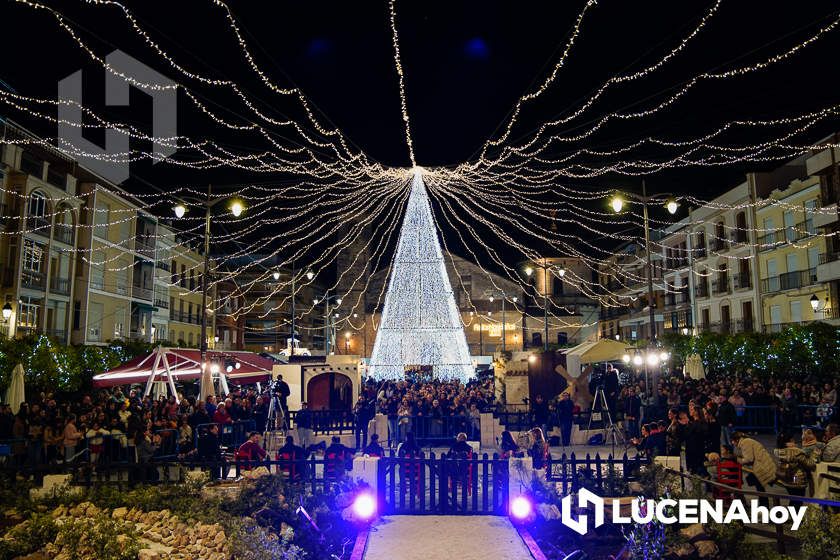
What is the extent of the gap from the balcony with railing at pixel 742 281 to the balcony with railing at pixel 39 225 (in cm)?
3652

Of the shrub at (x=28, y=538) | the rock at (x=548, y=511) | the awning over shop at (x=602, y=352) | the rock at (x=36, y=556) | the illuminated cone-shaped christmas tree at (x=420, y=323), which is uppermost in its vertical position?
the illuminated cone-shaped christmas tree at (x=420, y=323)

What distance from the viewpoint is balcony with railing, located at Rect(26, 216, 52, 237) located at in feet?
93.7

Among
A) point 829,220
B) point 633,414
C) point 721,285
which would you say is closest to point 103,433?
point 633,414

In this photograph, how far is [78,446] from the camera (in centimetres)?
1241

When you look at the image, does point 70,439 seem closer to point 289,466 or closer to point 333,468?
point 289,466

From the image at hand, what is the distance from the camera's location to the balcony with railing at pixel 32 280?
28828 mm

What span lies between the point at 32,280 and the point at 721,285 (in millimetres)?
37968

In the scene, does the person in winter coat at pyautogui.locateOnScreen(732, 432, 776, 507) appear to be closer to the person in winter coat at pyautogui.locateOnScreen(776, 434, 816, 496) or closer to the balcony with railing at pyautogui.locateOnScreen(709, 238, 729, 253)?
the person in winter coat at pyautogui.locateOnScreen(776, 434, 816, 496)

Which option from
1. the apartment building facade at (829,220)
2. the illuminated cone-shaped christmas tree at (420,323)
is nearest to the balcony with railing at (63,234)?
the illuminated cone-shaped christmas tree at (420,323)

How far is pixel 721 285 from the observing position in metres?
39.2

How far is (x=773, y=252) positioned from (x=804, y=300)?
3.39 m

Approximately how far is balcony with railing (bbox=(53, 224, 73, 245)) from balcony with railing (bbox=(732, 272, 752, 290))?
36.8 meters

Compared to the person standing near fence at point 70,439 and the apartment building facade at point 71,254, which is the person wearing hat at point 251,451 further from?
the apartment building facade at point 71,254

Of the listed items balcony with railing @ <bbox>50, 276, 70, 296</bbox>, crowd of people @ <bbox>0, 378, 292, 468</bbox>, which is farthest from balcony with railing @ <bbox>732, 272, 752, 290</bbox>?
balcony with railing @ <bbox>50, 276, 70, 296</bbox>
